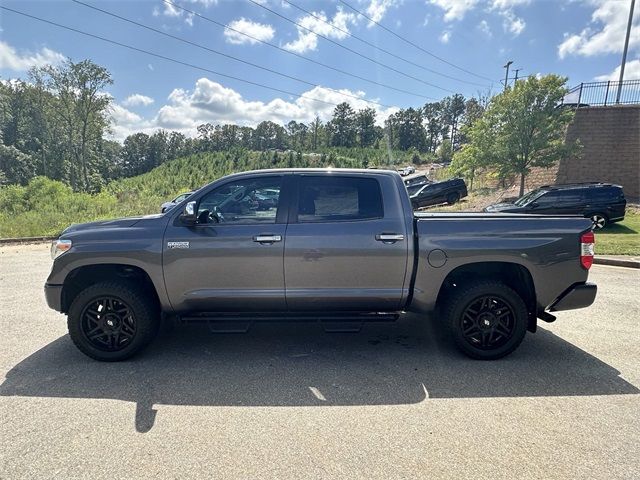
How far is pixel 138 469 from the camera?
7.25ft

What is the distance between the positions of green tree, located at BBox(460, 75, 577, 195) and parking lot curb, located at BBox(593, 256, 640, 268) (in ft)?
35.0

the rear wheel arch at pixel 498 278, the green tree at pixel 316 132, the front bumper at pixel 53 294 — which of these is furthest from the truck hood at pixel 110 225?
the green tree at pixel 316 132

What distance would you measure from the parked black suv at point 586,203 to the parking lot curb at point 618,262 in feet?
13.3

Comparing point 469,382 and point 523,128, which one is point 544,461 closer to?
point 469,382

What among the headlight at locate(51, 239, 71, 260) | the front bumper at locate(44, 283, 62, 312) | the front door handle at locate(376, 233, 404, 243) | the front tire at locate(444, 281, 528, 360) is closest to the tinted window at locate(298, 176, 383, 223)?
the front door handle at locate(376, 233, 404, 243)

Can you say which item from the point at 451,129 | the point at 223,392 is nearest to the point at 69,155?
the point at 223,392

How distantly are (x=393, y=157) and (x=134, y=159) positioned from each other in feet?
224

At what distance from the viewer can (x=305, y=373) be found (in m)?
3.36

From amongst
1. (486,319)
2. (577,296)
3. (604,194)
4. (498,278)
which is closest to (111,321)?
(486,319)

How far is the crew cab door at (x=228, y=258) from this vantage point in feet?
11.4

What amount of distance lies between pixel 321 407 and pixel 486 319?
1.91 m

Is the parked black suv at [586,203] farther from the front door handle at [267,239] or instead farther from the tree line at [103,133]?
the tree line at [103,133]

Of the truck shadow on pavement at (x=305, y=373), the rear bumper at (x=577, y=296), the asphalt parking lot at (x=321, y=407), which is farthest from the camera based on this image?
the rear bumper at (x=577, y=296)

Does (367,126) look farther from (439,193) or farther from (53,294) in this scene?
(53,294)
